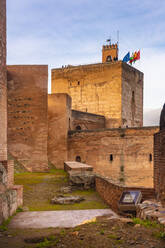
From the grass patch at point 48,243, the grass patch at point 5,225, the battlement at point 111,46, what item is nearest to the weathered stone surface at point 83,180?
the grass patch at point 5,225

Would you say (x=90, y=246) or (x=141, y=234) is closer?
(x=90, y=246)

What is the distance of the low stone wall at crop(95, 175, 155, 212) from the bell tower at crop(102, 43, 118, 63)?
3234cm

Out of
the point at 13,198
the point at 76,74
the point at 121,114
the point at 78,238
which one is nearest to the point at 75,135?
the point at 121,114

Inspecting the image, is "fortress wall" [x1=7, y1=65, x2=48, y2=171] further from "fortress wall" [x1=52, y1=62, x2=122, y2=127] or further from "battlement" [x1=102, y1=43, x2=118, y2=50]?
"battlement" [x1=102, y1=43, x2=118, y2=50]

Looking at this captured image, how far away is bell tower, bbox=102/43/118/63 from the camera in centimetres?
3888

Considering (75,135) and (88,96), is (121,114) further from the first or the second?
(75,135)

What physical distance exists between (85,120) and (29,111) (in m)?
8.33

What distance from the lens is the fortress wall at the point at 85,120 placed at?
22922 mm

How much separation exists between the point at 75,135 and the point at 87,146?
1.17 meters

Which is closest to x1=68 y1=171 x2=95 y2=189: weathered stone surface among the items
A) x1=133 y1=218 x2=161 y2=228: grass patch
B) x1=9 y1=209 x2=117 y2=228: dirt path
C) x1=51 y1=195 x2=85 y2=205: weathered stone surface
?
x1=51 y1=195 x2=85 y2=205: weathered stone surface

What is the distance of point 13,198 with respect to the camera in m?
6.22

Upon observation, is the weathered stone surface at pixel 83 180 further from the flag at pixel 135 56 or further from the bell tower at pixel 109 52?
the bell tower at pixel 109 52

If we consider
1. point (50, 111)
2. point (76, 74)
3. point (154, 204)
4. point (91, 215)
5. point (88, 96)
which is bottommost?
point (91, 215)

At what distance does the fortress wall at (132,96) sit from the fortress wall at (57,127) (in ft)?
35.7
